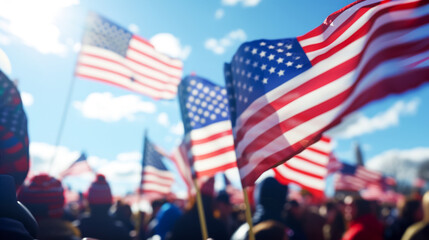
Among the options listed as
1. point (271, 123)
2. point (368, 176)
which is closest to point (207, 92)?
point (271, 123)

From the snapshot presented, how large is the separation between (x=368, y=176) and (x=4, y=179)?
1678cm

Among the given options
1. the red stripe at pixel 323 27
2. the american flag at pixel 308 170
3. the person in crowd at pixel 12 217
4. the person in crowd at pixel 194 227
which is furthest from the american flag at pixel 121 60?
the person in crowd at pixel 12 217

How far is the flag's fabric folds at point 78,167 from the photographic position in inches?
417

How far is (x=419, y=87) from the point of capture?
204 cm

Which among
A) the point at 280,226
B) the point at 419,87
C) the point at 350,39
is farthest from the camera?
the point at 280,226

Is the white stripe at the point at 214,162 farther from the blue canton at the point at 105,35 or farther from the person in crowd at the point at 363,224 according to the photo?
the blue canton at the point at 105,35

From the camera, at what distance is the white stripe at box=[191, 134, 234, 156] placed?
5168 mm

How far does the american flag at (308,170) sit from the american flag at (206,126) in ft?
3.03

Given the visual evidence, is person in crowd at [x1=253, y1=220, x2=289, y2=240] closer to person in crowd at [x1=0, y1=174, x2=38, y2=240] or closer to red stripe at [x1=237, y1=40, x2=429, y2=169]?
red stripe at [x1=237, y1=40, x2=429, y2=169]

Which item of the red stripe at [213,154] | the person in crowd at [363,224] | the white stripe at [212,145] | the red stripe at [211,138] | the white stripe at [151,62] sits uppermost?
the white stripe at [151,62]

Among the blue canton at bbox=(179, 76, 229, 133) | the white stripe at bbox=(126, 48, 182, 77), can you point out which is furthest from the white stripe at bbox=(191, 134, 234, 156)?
the white stripe at bbox=(126, 48, 182, 77)

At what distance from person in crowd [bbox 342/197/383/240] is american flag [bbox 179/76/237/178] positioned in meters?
1.97

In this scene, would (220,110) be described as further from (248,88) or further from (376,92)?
(376,92)

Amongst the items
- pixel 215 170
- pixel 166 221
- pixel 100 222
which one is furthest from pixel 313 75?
pixel 166 221
